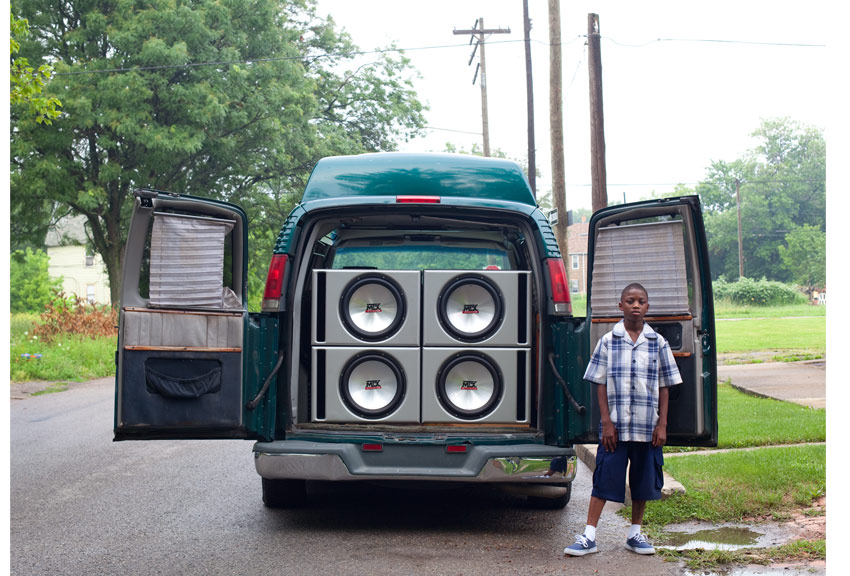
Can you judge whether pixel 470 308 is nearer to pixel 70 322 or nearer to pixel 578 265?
pixel 70 322

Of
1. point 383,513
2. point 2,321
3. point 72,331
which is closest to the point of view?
point 383,513

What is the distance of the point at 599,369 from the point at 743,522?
162cm

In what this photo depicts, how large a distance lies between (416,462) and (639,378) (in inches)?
56.1

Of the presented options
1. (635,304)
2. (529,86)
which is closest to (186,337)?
(635,304)

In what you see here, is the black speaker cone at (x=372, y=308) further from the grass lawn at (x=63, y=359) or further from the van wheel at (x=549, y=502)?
the grass lawn at (x=63, y=359)

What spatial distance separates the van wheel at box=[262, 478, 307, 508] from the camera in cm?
659

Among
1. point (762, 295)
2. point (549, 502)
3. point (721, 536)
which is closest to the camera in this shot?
point (721, 536)

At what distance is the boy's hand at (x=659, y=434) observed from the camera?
17.9 ft

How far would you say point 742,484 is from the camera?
22.7ft

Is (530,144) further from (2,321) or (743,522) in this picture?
(743,522)

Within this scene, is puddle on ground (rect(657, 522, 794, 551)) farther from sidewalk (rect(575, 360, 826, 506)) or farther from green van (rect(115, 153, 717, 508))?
sidewalk (rect(575, 360, 826, 506))

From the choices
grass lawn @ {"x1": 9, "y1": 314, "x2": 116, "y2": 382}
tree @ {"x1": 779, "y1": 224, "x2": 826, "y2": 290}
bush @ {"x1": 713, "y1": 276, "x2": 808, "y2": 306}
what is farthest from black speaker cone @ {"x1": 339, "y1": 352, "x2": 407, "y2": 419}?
tree @ {"x1": 779, "y1": 224, "x2": 826, "y2": 290}

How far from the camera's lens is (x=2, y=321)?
43.7 ft

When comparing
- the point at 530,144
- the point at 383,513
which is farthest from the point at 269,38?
the point at 383,513
